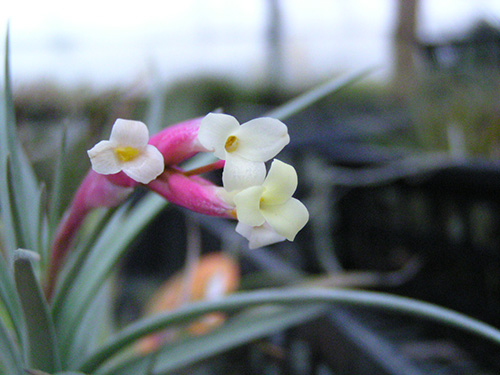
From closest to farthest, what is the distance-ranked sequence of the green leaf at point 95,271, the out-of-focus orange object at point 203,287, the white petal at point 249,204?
the white petal at point 249,204 → the green leaf at point 95,271 → the out-of-focus orange object at point 203,287

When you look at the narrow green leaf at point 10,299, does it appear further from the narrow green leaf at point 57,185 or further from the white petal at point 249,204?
the white petal at point 249,204

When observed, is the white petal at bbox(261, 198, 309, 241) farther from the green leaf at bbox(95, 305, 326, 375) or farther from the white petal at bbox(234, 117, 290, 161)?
the green leaf at bbox(95, 305, 326, 375)

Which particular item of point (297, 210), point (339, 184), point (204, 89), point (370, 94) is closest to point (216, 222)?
point (339, 184)

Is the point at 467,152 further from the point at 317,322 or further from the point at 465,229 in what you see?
the point at 317,322

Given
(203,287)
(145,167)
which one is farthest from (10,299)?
(203,287)

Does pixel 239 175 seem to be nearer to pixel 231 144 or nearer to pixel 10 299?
pixel 231 144

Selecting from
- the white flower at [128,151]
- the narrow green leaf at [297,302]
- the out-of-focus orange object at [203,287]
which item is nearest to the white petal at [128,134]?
the white flower at [128,151]

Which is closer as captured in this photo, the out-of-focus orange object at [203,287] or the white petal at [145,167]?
the white petal at [145,167]

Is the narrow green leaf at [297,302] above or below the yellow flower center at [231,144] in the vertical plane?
below
